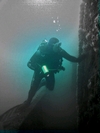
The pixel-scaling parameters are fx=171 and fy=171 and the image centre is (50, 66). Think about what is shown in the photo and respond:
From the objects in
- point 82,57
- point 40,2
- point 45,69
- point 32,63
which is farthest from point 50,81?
point 40,2

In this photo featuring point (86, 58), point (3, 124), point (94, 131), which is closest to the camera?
point (94, 131)

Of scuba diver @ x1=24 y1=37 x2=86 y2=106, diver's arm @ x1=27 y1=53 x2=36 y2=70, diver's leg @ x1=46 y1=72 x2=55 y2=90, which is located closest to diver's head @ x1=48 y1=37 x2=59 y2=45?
scuba diver @ x1=24 y1=37 x2=86 y2=106

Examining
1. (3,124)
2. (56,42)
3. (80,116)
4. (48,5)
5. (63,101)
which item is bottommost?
(3,124)

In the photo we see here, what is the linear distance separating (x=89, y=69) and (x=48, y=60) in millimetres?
478

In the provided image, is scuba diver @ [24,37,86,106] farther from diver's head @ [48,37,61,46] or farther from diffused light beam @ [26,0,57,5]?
diffused light beam @ [26,0,57,5]

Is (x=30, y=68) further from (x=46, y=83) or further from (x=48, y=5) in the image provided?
(x=48, y=5)

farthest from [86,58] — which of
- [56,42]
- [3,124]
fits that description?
[3,124]

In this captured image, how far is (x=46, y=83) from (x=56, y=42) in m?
0.49

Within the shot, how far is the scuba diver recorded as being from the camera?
1969mm

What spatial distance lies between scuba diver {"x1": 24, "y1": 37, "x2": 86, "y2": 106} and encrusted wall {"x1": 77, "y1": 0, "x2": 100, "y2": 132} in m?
0.16

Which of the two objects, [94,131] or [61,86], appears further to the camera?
[61,86]

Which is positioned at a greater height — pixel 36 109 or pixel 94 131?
pixel 36 109

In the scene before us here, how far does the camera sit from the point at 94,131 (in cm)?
170

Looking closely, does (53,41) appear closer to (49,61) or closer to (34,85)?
(49,61)
